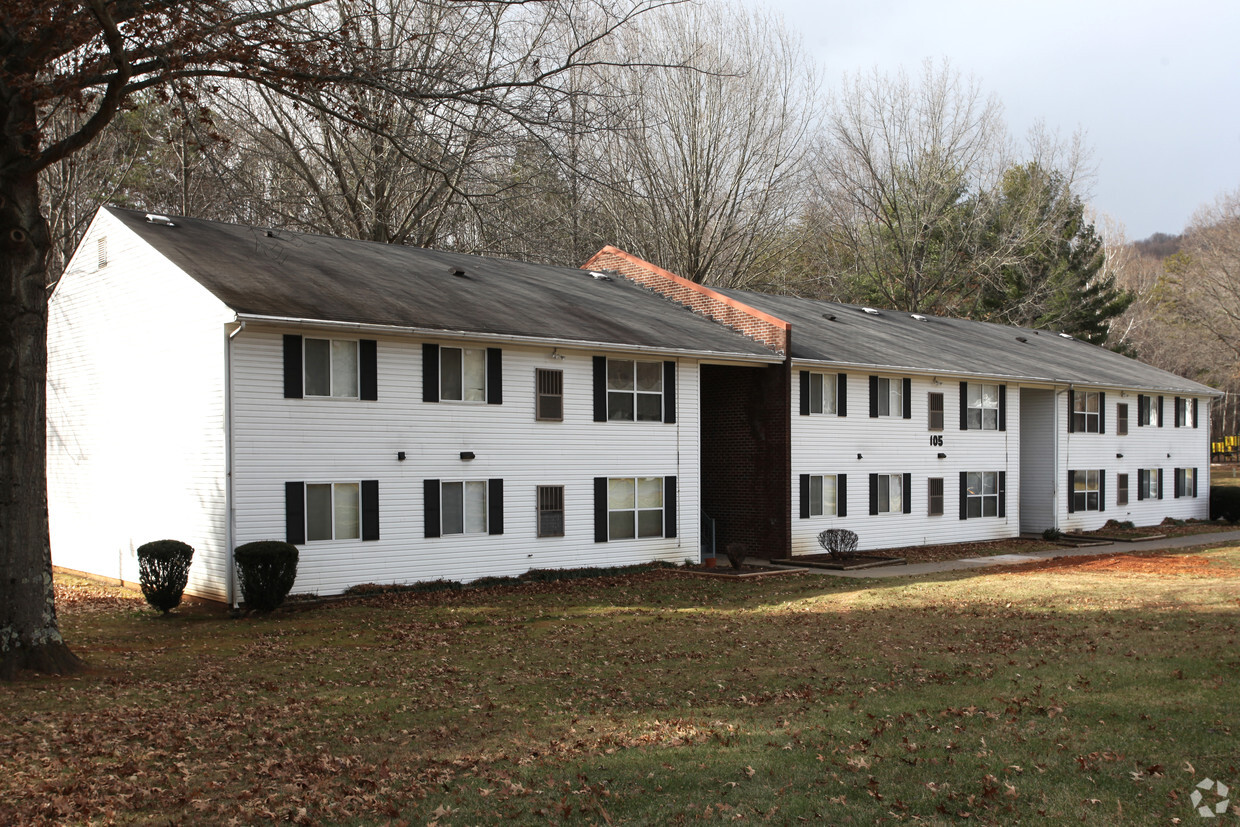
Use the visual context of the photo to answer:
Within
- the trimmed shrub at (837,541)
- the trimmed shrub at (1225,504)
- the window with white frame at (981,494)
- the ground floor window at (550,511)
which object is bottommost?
the trimmed shrub at (1225,504)

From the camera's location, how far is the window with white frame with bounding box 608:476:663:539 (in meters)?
22.6

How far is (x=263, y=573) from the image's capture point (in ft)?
53.8

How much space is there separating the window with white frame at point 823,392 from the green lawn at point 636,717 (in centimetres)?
1013

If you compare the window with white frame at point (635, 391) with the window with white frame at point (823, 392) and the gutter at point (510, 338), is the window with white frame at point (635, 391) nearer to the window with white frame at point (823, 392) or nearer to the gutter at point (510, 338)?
the gutter at point (510, 338)

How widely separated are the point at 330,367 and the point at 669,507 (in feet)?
28.6

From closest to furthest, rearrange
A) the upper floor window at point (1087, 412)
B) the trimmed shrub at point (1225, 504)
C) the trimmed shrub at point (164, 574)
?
the trimmed shrub at point (164, 574) < the upper floor window at point (1087, 412) < the trimmed shrub at point (1225, 504)

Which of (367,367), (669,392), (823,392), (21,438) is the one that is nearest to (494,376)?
(367,367)

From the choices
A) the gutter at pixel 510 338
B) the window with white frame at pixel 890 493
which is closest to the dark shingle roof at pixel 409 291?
the gutter at pixel 510 338

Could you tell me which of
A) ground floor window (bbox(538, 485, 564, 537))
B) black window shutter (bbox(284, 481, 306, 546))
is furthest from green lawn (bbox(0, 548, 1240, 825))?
ground floor window (bbox(538, 485, 564, 537))

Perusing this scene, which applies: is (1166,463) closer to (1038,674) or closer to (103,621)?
(1038,674)

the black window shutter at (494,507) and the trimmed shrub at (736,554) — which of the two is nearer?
the black window shutter at (494,507)

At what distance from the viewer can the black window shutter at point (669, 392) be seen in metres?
23.5

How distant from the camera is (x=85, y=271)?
22.1m

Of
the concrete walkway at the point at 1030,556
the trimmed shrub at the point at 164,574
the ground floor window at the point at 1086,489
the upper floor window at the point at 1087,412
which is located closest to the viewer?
the trimmed shrub at the point at 164,574
